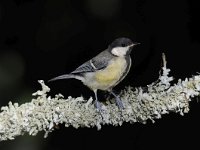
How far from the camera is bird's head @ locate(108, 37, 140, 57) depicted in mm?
2404

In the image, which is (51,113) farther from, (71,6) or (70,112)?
(71,6)

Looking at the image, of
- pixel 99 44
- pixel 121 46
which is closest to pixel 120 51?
pixel 121 46

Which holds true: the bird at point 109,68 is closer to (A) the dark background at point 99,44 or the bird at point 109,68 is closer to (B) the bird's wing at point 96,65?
(B) the bird's wing at point 96,65

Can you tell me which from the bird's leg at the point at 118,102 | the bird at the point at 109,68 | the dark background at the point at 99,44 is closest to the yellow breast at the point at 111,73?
the bird at the point at 109,68

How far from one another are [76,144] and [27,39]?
2.09 feet

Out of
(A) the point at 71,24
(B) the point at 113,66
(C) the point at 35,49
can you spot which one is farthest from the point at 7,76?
→ (B) the point at 113,66

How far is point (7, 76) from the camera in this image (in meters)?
3.07

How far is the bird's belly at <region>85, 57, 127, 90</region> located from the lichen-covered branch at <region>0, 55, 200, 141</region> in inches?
7.7

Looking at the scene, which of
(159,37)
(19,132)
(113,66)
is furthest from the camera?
(159,37)

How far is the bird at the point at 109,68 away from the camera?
95.2 inches

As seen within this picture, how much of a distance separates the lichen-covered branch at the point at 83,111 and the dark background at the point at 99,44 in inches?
36.7

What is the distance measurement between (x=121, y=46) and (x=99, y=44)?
2.79 ft

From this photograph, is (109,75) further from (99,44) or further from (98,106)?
(99,44)

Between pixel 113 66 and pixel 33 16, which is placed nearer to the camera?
pixel 113 66
